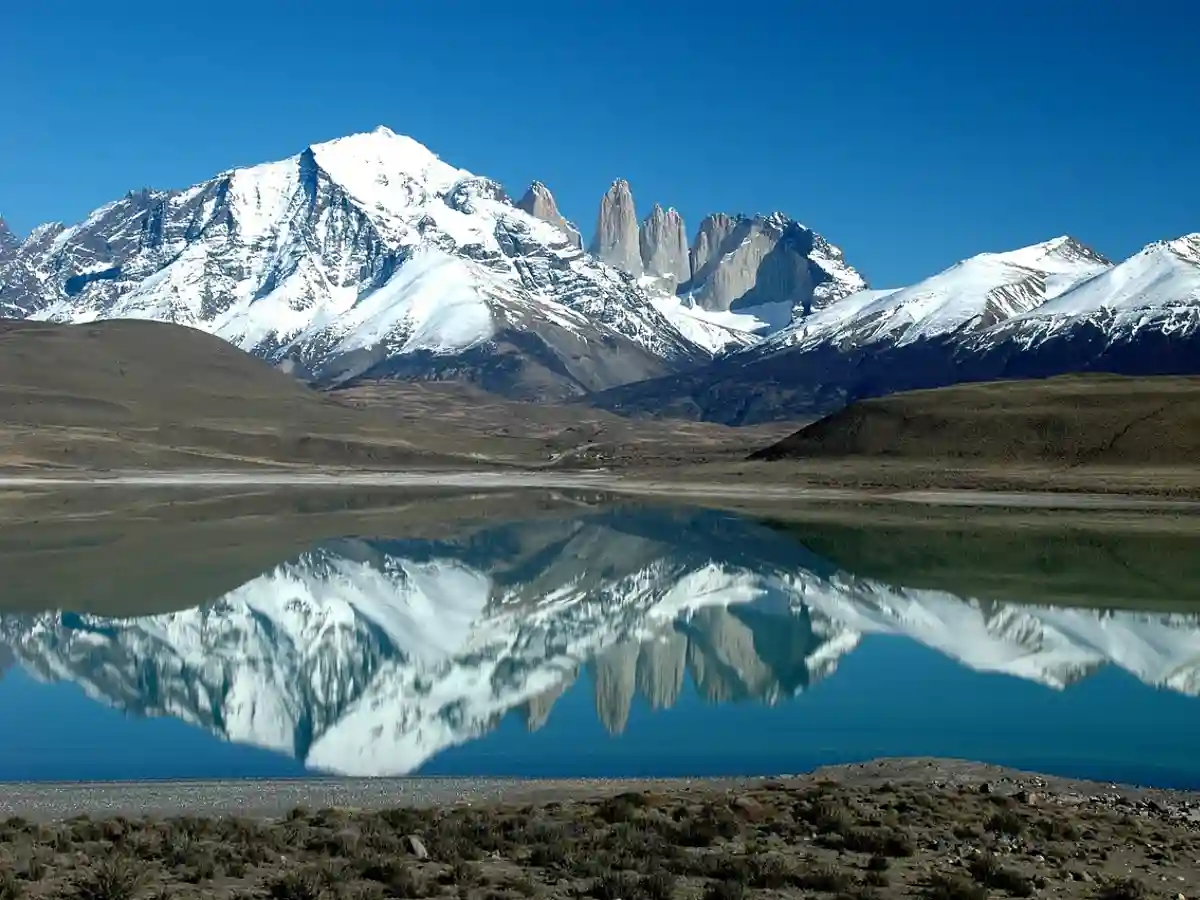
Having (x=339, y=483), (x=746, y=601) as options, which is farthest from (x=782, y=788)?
(x=339, y=483)

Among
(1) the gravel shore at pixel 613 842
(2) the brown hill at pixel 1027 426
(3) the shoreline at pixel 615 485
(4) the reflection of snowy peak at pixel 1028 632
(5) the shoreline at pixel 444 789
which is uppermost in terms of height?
(2) the brown hill at pixel 1027 426

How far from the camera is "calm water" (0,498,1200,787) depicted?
29.6 metres

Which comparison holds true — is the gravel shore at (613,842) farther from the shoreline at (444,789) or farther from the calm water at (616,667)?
the calm water at (616,667)

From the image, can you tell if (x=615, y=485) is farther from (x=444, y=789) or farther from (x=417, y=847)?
(x=417, y=847)

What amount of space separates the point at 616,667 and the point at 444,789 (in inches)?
656

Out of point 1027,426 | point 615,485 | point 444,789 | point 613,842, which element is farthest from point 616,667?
point 1027,426

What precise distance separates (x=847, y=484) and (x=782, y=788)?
105042 mm

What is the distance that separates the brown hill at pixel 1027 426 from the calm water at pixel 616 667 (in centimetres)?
5977

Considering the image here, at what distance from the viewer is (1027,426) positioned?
13900 centimetres

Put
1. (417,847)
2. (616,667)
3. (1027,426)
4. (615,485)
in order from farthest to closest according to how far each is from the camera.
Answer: (615,485) < (1027,426) < (616,667) < (417,847)

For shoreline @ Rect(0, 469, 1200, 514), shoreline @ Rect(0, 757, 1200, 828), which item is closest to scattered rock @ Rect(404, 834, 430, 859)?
shoreline @ Rect(0, 757, 1200, 828)

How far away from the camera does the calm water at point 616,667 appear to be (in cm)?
2961

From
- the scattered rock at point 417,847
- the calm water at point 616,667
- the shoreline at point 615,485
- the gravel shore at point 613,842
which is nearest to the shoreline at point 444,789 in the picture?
the gravel shore at point 613,842

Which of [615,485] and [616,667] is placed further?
[615,485]
